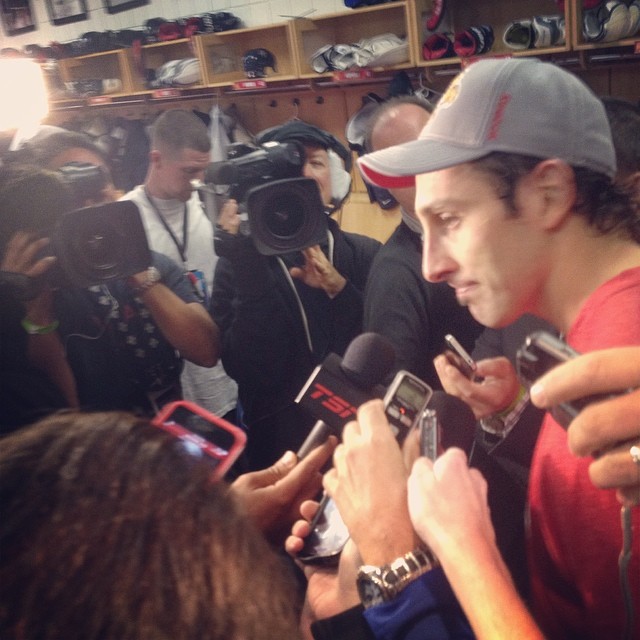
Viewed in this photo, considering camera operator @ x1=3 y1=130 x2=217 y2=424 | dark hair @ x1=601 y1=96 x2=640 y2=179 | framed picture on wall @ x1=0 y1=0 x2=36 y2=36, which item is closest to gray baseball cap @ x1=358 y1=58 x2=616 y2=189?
dark hair @ x1=601 y1=96 x2=640 y2=179

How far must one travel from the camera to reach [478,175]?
0.70m

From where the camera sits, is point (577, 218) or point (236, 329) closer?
point (577, 218)

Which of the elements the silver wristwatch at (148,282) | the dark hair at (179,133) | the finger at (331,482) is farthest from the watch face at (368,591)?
the dark hair at (179,133)

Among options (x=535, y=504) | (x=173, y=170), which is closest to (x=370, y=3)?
(x=173, y=170)

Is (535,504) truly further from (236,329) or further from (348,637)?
(236,329)

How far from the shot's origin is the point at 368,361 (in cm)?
82

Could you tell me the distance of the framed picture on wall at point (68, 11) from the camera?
372 centimetres

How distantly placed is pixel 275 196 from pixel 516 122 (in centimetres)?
46

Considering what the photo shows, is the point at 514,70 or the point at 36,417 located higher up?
the point at 514,70

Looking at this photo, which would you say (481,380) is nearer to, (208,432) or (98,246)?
(208,432)

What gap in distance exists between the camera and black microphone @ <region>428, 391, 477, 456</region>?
0.77 metres

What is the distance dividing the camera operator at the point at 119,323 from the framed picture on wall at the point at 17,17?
11.8 feet

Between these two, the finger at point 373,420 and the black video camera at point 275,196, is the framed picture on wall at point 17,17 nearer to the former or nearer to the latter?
the black video camera at point 275,196

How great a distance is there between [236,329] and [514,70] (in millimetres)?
672
